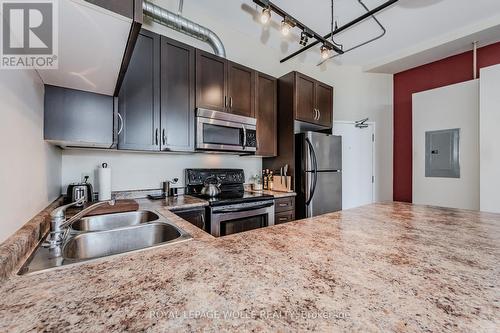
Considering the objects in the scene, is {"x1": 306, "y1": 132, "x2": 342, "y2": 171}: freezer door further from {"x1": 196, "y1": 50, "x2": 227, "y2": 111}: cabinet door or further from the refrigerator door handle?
{"x1": 196, "y1": 50, "x2": 227, "y2": 111}: cabinet door

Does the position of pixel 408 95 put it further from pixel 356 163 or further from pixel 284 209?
pixel 284 209

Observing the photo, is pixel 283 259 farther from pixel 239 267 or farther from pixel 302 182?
pixel 302 182

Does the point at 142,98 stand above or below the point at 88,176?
above

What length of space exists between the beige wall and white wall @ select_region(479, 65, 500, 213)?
1468 millimetres

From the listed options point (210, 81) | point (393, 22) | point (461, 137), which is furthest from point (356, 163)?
point (210, 81)

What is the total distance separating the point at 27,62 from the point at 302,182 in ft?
8.65

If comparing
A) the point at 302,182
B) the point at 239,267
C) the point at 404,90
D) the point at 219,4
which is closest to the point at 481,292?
the point at 239,267

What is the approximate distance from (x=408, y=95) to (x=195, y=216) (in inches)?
167

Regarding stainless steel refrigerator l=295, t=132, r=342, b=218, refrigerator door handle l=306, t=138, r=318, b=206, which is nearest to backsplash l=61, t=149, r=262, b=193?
stainless steel refrigerator l=295, t=132, r=342, b=218

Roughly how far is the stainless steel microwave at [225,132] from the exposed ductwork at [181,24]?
33.2 inches

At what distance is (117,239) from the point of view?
121cm

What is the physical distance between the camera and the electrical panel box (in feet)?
9.57

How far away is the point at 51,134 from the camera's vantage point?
4.51ft

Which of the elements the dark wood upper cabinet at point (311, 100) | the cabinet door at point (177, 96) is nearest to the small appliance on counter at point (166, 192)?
the cabinet door at point (177, 96)
